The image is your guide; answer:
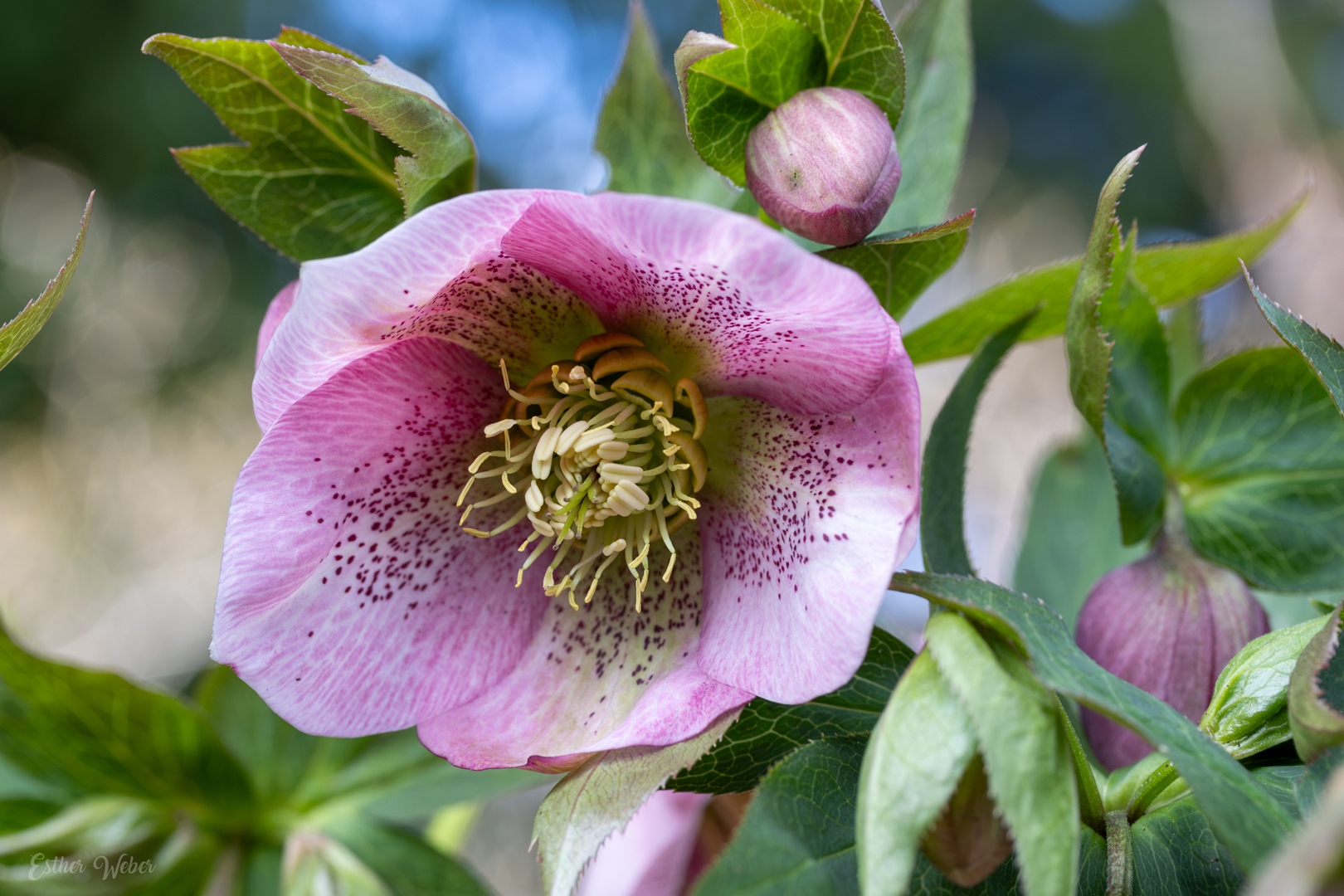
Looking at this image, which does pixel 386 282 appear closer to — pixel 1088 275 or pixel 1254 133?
pixel 1088 275

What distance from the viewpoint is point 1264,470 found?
0.64 metres

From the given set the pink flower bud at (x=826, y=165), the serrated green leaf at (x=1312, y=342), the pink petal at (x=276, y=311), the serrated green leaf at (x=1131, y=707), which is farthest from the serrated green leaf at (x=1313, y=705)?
the pink petal at (x=276, y=311)

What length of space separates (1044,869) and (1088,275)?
267 millimetres

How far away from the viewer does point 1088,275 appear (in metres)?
0.46

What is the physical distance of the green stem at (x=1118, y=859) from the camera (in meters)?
0.42

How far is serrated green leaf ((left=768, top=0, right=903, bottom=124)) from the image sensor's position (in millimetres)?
463

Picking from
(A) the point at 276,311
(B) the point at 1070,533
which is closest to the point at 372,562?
(A) the point at 276,311

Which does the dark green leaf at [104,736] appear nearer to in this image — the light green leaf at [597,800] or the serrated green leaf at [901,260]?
the light green leaf at [597,800]

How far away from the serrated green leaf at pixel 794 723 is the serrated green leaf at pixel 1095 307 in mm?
164

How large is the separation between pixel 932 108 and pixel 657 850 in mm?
595

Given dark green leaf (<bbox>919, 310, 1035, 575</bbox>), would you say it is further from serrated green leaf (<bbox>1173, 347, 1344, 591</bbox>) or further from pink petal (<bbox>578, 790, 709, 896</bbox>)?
pink petal (<bbox>578, 790, 709, 896</bbox>)

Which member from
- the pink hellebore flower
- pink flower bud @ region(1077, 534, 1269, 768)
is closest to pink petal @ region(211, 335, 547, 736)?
the pink hellebore flower

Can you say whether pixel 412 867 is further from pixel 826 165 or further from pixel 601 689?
pixel 826 165

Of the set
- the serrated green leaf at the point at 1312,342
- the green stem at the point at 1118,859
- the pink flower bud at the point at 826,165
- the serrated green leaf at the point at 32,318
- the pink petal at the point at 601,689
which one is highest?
the pink flower bud at the point at 826,165
